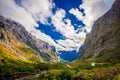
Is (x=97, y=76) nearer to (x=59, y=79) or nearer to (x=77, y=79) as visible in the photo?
(x=77, y=79)

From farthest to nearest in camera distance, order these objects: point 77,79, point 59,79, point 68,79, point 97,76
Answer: point 59,79 → point 68,79 → point 77,79 → point 97,76

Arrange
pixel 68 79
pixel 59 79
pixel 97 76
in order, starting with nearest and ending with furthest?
pixel 97 76, pixel 68 79, pixel 59 79

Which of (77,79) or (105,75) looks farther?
(77,79)

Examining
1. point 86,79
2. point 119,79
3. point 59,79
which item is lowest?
point 119,79

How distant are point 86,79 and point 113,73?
952cm

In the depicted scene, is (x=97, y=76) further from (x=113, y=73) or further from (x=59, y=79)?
(x=59, y=79)

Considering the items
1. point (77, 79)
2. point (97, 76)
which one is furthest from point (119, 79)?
point (77, 79)

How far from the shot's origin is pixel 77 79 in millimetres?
71562

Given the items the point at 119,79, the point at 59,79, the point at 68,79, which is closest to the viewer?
the point at 119,79

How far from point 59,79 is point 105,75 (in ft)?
120

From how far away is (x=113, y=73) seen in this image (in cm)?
6731

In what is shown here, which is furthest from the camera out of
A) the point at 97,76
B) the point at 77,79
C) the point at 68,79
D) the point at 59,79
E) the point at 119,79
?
the point at 59,79

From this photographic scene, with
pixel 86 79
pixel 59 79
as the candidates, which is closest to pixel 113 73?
pixel 86 79

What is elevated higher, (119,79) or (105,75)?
(105,75)
